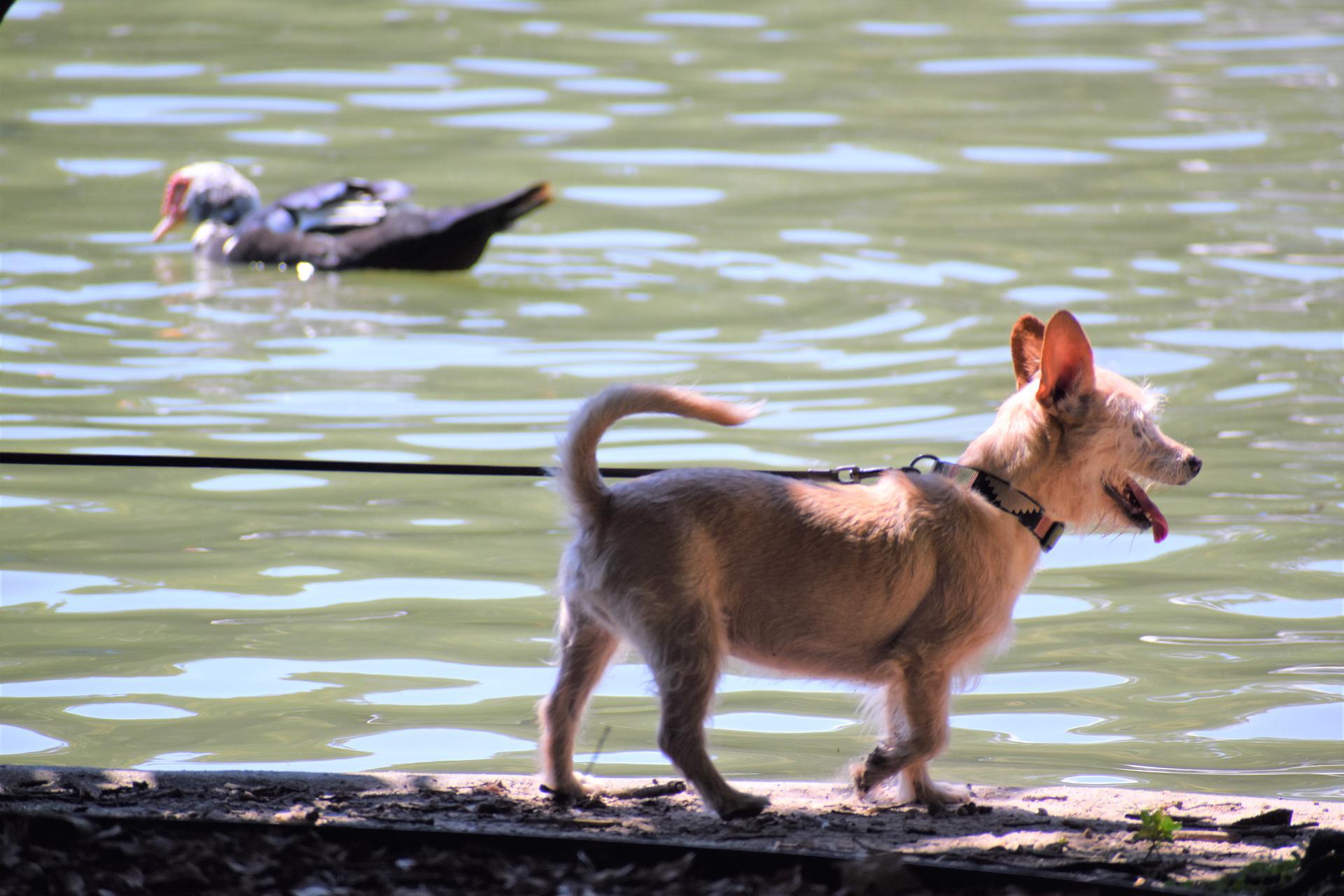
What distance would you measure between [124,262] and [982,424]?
7083 mm

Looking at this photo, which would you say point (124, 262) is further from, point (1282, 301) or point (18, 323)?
point (1282, 301)

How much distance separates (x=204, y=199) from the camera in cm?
1350

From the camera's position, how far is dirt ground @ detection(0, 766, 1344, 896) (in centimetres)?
385

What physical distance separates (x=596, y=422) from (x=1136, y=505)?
5.22 feet

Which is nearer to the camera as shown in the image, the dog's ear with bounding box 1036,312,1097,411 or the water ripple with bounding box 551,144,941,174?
the dog's ear with bounding box 1036,312,1097,411

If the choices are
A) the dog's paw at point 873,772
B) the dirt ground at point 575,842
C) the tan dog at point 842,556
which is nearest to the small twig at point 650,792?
the dirt ground at point 575,842

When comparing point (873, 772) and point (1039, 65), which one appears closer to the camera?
point (873, 772)

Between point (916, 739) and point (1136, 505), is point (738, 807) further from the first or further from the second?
point (1136, 505)

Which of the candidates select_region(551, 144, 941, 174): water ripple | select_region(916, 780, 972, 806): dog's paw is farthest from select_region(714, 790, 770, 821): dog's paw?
select_region(551, 144, 941, 174): water ripple

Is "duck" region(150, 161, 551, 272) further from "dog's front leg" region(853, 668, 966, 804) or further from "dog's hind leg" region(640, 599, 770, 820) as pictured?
"dog's hind leg" region(640, 599, 770, 820)

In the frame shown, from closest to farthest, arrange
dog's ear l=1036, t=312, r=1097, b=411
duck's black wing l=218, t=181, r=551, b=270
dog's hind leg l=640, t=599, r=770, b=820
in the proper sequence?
dog's hind leg l=640, t=599, r=770, b=820, dog's ear l=1036, t=312, r=1097, b=411, duck's black wing l=218, t=181, r=551, b=270

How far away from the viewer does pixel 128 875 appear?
3840mm

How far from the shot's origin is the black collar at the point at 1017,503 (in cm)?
480

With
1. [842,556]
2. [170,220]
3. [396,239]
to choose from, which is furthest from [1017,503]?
[170,220]
